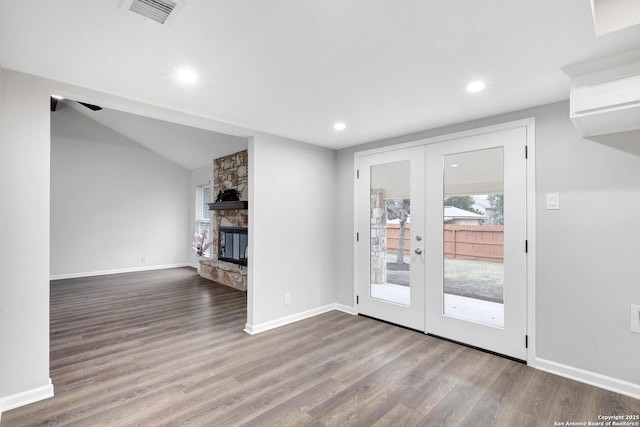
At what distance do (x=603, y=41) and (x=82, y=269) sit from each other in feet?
27.4

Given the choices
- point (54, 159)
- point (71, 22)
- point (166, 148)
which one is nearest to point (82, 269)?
point (54, 159)

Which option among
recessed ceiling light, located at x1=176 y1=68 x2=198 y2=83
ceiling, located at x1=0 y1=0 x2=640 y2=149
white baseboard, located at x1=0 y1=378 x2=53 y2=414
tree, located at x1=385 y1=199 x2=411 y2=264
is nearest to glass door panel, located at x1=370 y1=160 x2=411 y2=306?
tree, located at x1=385 y1=199 x2=411 y2=264

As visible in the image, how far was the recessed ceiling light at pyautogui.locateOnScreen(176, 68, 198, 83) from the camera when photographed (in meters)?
2.07

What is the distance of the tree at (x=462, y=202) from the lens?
3.03 meters

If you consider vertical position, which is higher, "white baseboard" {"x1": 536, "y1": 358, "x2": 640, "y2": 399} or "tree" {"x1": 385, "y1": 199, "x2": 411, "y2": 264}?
"tree" {"x1": 385, "y1": 199, "x2": 411, "y2": 264}

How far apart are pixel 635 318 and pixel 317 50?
2.86 meters

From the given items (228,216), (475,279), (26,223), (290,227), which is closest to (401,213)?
(475,279)

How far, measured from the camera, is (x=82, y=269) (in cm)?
647

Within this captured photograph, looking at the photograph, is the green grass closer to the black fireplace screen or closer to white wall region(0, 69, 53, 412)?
white wall region(0, 69, 53, 412)

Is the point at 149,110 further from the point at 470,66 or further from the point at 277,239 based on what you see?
the point at 470,66

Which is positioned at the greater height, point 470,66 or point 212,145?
point 212,145

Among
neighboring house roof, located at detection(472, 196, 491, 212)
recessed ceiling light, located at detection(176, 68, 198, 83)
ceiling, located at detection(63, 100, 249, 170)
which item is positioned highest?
ceiling, located at detection(63, 100, 249, 170)

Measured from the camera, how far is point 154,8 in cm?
144

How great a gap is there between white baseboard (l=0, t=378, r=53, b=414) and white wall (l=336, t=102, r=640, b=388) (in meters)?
3.80
